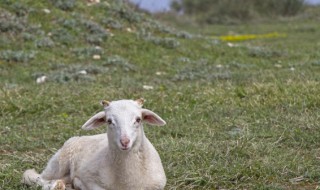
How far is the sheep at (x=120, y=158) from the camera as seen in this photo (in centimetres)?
492

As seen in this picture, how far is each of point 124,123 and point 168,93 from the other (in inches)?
215

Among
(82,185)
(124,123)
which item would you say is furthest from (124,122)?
(82,185)

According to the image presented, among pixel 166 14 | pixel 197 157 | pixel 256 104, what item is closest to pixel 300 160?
pixel 197 157

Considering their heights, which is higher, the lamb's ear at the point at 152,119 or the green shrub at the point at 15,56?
the lamb's ear at the point at 152,119

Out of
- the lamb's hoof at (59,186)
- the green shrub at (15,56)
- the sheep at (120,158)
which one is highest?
the sheep at (120,158)

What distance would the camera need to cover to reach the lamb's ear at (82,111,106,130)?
5277mm

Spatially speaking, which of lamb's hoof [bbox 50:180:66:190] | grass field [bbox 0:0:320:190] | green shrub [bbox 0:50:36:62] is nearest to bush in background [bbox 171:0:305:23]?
grass field [bbox 0:0:320:190]

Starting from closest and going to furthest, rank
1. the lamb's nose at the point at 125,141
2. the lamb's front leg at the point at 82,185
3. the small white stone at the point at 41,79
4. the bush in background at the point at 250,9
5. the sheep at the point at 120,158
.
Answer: the lamb's nose at the point at 125,141 → the sheep at the point at 120,158 → the lamb's front leg at the point at 82,185 → the small white stone at the point at 41,79 → the bush in background at the point at 250,9

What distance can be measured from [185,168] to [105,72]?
7.07 m

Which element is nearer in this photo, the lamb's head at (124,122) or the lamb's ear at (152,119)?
the lamb's head at (124,122)

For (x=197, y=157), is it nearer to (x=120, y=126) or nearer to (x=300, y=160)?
(x=300, y=160)

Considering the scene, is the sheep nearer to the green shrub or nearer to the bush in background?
the green shrub

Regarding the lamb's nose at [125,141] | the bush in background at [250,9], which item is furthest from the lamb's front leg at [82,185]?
the bush in background at [250,9]

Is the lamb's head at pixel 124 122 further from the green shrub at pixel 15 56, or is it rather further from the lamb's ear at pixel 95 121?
the green shrub at pixel 15 56
